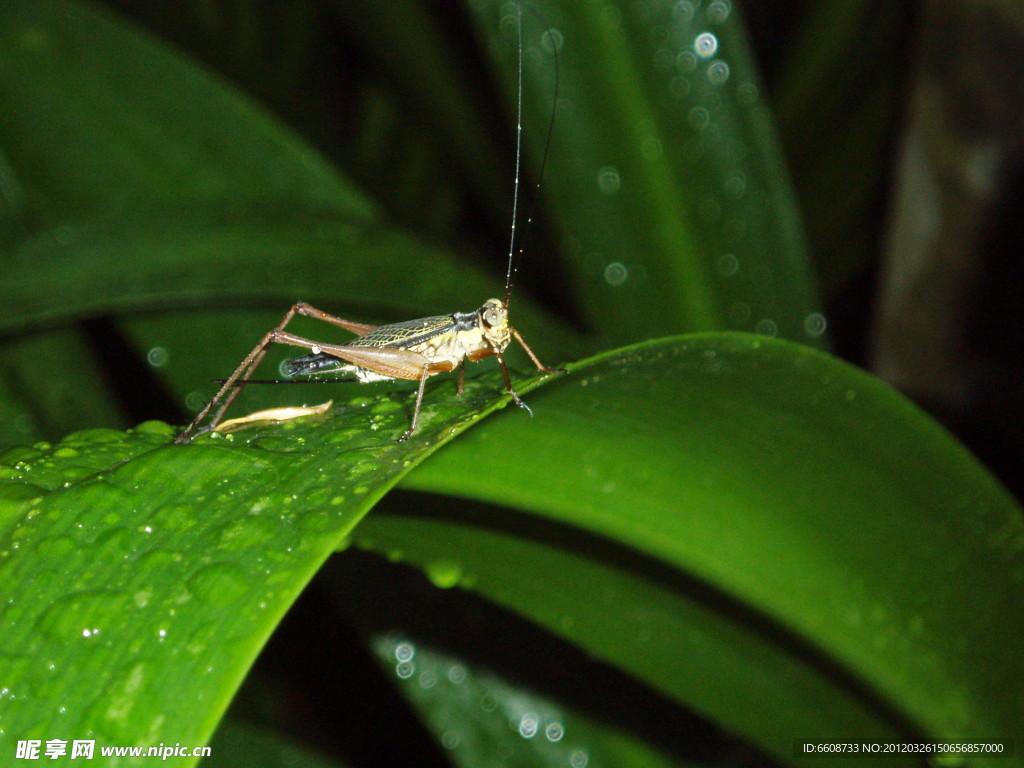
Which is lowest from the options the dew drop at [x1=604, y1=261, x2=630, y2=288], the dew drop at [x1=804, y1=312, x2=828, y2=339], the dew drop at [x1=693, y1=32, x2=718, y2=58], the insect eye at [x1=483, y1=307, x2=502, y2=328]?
the dew drop at [x1=804, y1=312, x2=828, y2=339]

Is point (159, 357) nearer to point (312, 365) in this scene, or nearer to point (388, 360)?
point (312, 365)

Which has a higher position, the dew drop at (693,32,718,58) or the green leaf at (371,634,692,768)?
the dew drop at (693,32,718,58)

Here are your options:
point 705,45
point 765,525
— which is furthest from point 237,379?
point 705,45

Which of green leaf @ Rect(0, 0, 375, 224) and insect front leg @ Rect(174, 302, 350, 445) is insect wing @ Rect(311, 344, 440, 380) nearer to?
insect front leg @ Rect(174, 302, 350, 445)

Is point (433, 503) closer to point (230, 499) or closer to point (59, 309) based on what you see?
point (230, 499)

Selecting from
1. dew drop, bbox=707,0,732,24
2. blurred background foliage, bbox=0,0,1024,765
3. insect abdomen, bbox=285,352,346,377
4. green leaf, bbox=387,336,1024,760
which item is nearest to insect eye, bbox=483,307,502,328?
blurred background foliage, bbox=0,0,1024,765

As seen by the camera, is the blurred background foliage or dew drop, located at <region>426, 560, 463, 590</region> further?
A: the blurred background foliage

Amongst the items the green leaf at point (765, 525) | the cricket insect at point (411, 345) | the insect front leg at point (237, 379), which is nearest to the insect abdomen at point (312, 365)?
the cricket insect at point (411, 345)

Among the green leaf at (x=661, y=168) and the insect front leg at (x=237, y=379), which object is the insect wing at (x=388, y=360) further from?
the green leaf at (x=661, y=168)

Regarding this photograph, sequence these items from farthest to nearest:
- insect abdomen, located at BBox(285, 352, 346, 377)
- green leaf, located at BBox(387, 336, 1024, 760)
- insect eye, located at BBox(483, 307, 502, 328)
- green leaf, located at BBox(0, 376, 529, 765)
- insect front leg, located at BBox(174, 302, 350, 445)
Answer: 1. insect eye, located at BBox(483, 307, 502, 328)
2. insect abdomen, located at BBox(285, 352, 346, 377)
3. insect front leg, located at BBox(174, 302, 350, 445)
4. green leaf, located at BBox(387, 336, 1024, 760)
5. green leaf, located at BBox(0, 376, 529, 765)
